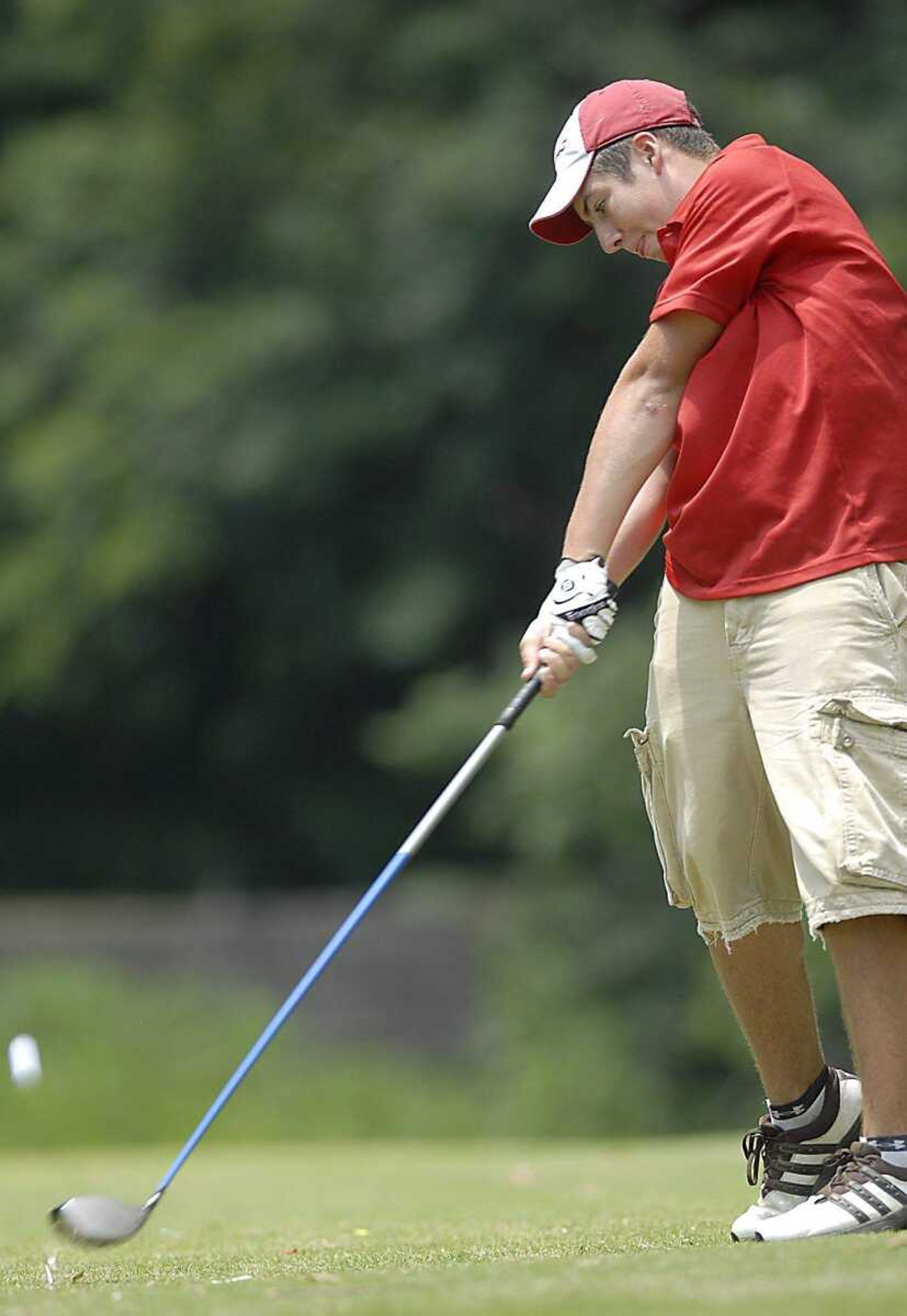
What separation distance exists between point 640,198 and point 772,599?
83 centimetres

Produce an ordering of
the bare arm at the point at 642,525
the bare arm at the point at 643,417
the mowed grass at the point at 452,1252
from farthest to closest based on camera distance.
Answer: the bare arm at the point at 642,525 < the bare arm at the point at 643,417 < the mowed grass at the point at 452,1252

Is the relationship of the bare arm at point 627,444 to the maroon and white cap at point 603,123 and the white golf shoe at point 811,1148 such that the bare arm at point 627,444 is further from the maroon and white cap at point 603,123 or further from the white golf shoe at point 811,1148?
the white golf shoe at point 811,1148

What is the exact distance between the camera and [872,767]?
378cm

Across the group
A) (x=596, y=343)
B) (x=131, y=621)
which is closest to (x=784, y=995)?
(x=596, y=343)

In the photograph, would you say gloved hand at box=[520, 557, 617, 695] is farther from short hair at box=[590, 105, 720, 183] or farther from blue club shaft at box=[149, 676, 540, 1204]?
short hair at box=[590, 105, 720, 183]

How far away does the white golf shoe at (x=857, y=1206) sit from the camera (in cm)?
370

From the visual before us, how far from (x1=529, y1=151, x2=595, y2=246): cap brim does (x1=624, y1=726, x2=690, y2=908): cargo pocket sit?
3.19ft

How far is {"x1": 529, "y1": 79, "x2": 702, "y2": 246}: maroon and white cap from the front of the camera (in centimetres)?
419

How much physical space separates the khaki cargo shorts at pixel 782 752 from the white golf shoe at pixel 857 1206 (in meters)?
0.40

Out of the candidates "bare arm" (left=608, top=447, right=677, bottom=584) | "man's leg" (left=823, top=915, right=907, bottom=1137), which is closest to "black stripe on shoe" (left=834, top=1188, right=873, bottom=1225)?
"man's leg" (left=823, top=915, right=907, bottom=1137)

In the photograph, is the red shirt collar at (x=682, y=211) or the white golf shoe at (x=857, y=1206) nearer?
the white golf shoe at (x=857, y=1206)

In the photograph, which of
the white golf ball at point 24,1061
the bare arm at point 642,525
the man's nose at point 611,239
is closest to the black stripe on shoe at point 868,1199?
the bare arm at point 642,525

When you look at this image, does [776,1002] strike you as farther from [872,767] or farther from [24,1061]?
[24,1061]

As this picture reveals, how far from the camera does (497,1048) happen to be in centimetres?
1541
